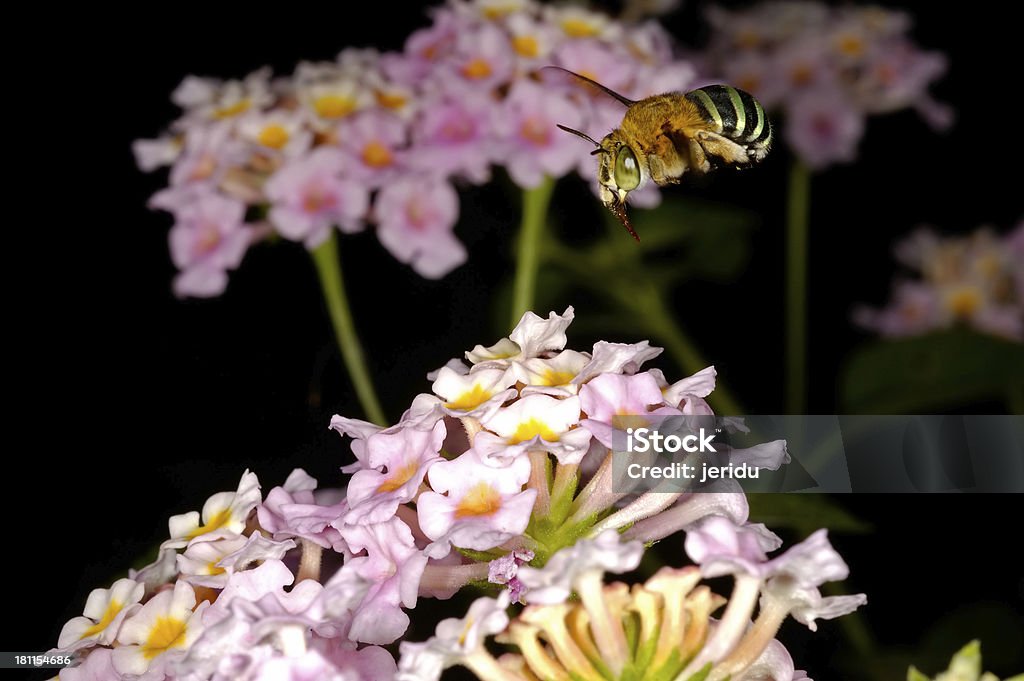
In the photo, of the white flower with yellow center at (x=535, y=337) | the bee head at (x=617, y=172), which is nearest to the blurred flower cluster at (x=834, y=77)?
the bee head at (x=617, y=172)

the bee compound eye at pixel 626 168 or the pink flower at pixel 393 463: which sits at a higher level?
the bee compound eye at pixel 626 168

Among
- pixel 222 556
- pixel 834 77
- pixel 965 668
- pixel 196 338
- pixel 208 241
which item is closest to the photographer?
pixel 965 668

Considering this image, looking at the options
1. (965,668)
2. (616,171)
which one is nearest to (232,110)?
(616,171)

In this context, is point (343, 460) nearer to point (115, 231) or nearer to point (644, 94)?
point (644, 94)

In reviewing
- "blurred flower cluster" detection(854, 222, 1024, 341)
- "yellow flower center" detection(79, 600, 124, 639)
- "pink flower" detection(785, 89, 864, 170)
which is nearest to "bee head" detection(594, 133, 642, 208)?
"yellow flower center" detection(79, 600, 124, 639)

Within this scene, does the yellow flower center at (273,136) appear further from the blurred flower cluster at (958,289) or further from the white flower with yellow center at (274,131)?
the blurred flower cluster at (958,289)

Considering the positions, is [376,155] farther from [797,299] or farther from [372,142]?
[797,299]
